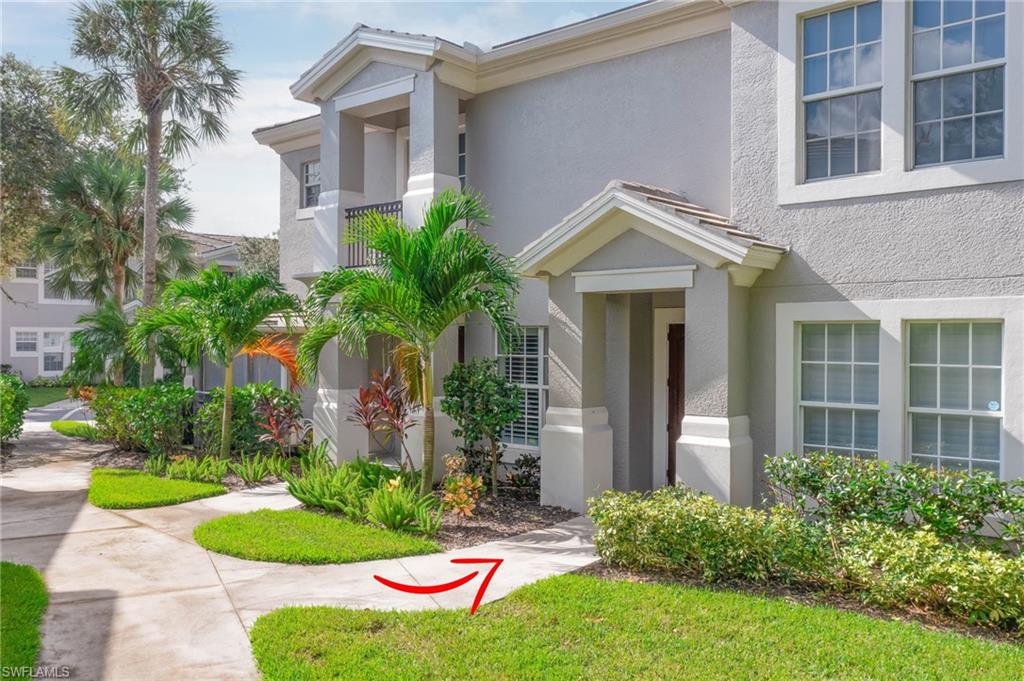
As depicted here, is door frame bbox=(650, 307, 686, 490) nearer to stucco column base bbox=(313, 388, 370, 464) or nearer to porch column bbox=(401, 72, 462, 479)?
porch column bbox=(401, 72, 462, 479)

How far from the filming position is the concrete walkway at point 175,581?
18.9 ft

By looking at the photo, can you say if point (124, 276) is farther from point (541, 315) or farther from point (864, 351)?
point (864, 351)

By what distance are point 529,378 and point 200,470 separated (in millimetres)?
5666

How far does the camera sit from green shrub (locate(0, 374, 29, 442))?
51.8ft

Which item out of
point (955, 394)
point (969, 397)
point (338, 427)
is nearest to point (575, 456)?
point (955, 394)

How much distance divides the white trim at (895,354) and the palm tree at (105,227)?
1668cm

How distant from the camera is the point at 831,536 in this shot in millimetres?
7398

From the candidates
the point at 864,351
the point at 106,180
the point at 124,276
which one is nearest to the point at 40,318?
the point at 124,276

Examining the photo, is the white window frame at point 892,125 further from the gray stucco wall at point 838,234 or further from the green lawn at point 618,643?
the green lawn at point 618,643

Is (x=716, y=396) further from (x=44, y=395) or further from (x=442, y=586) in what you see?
(x=44, y=395)

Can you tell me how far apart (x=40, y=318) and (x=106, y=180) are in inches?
735

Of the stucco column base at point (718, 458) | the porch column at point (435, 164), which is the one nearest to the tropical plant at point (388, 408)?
the porch column at point (435, 164)

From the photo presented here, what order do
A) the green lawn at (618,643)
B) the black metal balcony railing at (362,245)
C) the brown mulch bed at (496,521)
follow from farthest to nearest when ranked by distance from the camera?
the black metal balcony railing at (362,245) → the brown mulch bed at (496,521) → the green lawn at (618,643)

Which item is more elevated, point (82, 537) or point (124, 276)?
point (124, 276)
